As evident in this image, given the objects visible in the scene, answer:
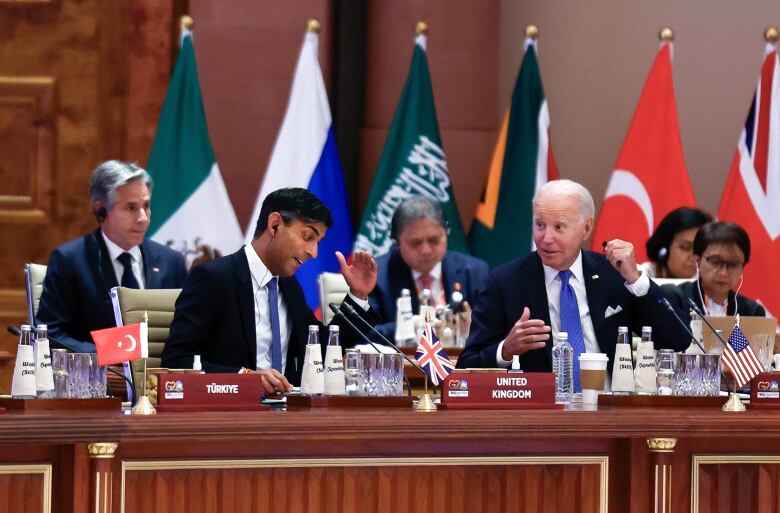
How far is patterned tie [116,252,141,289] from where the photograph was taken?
549cm

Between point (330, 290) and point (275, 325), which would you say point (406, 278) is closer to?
point (330, 290)

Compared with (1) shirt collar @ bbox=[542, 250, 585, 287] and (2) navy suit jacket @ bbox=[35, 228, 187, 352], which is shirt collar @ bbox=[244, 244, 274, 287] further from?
(2) navy suit jacket @ bbox=[35, 228, 187, 352]

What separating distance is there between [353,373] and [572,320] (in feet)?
Answer: 3.15

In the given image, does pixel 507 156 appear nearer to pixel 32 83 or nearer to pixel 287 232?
pixel 32 83

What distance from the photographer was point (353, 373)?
387 cm

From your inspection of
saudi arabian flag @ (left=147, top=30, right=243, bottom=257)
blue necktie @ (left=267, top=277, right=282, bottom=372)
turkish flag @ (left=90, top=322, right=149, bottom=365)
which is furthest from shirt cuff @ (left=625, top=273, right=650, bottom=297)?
saudi arabian flag @ (left=147, top=30, right=243, bottom=257)

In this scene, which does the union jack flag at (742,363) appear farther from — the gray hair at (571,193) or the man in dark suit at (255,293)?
the man in dark suit at (255,293)

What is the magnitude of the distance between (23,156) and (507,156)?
2391mm

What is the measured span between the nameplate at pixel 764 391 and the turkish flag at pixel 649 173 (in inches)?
131

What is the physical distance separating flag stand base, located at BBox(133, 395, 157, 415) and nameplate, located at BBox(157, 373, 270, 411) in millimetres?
62

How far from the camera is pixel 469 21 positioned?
7578 millimetres

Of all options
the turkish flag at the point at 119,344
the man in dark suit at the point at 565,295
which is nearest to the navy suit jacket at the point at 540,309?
the man in dark suit at the point at 565,295

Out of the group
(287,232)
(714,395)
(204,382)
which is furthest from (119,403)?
(714,395)

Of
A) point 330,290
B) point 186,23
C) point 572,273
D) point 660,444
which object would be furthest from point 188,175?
point 660,444
